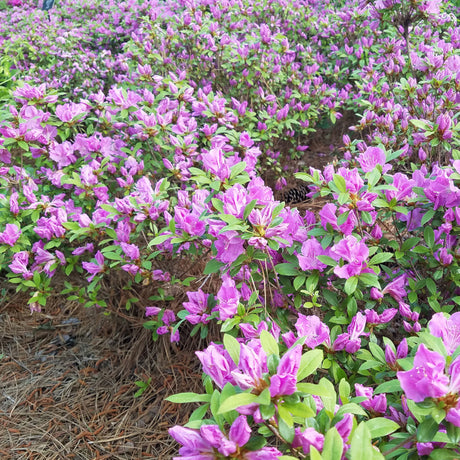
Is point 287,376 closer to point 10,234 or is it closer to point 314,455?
point 314,455

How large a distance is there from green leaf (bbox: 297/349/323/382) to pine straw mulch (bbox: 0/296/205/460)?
51.6 inches

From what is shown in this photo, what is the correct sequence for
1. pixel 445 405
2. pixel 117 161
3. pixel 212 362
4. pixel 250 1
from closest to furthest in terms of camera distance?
pixel 445 405 < pixel 212 362 < pixel 117 161 < pixel 250 1

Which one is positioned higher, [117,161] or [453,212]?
[453,212]

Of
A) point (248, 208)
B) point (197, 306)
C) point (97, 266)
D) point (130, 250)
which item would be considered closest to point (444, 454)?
point (248, 208)

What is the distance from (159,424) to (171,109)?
177cm

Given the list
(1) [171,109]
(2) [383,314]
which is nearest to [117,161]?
(1) [171,109]

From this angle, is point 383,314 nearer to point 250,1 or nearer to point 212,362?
point 212,362

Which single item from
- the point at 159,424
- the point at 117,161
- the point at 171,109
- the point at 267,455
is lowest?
the point at 159,424

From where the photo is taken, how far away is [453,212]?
139 centimetres

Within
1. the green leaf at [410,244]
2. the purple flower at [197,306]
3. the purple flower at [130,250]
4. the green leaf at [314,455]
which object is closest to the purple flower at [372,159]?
the green leaf at [410,244]

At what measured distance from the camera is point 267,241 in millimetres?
1261

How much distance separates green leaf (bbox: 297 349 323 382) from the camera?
870 mm

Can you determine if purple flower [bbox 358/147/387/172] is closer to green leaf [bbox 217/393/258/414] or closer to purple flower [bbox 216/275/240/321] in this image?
purple flower [bbox 216/275/240/321]

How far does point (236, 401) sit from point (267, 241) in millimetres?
562
